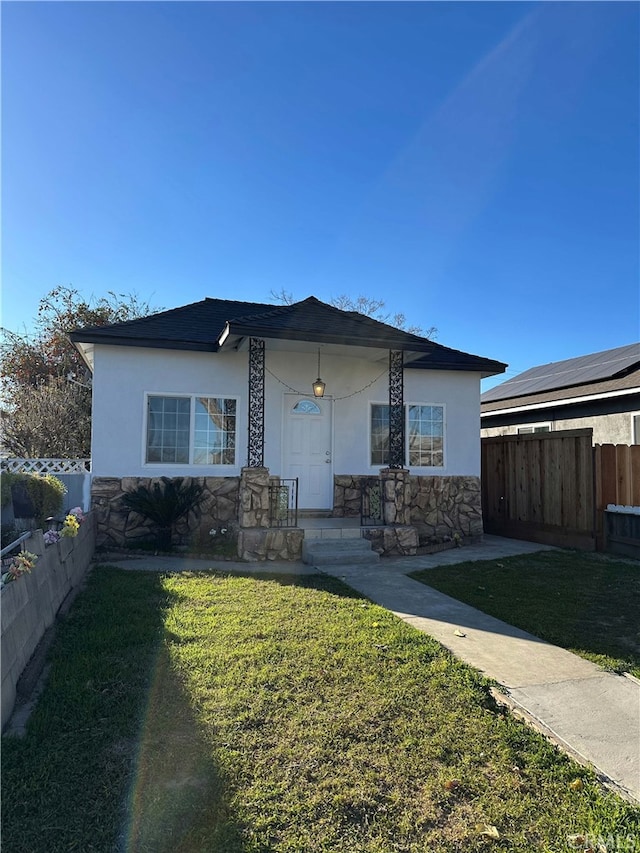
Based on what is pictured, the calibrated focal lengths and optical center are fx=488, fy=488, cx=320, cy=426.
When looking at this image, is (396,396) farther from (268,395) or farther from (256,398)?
(256,398)

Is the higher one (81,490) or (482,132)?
(482,132)

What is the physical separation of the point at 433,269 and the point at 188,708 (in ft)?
36.4

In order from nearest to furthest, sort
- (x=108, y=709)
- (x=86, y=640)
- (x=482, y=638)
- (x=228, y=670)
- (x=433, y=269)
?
(x=108, y=709) < (x=228, y=670) < (x=86, y=640) < (x=482, y=638) < (x=433, y=269)

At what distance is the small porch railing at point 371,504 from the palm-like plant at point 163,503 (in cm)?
296

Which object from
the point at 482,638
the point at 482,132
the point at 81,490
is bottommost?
the point at 482,638

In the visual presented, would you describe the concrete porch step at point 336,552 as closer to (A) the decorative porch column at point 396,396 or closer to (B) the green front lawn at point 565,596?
(B) the green front lawn at point 565,596

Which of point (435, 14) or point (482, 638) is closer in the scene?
point (482, 638)

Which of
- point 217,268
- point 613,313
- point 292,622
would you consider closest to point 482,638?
point 292,622

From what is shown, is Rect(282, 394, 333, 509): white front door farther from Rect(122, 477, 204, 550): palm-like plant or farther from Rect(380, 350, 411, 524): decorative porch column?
Rect(122, 477, 204, 550): palm-like plant

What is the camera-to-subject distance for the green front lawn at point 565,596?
4164mm

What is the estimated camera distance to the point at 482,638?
427 cm

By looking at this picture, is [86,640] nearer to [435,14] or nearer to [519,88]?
[435,14]

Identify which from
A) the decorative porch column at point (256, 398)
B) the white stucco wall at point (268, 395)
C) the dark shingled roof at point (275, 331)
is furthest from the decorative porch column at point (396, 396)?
the decorative porch column at point (256, 398)

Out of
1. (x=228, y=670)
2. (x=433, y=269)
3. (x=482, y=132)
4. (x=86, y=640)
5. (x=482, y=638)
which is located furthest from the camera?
(x=433, y=269)
